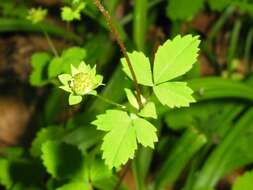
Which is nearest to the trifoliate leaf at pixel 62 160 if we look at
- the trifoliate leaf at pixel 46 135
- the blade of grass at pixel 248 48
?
the trifoliate leaf at pixel 46 135

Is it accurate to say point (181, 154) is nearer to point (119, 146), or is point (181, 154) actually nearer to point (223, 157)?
point (223, 157)

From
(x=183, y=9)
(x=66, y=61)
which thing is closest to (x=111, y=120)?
(x=66, y=61)

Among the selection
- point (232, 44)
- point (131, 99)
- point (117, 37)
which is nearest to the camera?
point (117, 37)

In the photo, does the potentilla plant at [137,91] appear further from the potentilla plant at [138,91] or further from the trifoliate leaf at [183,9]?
the trifoliate leaf at [183,9]

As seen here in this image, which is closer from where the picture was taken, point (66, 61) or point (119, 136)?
point (119, 136)

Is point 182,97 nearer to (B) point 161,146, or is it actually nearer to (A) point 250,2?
(B) point 161,146

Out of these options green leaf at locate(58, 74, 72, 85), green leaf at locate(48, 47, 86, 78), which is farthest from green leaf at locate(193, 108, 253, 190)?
green leaf at locate(58, 74, 72, 85)

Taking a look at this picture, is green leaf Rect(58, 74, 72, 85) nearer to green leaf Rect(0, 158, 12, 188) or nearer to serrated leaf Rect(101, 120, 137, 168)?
serrated leaf Rect(101, 120, 137, 168)
